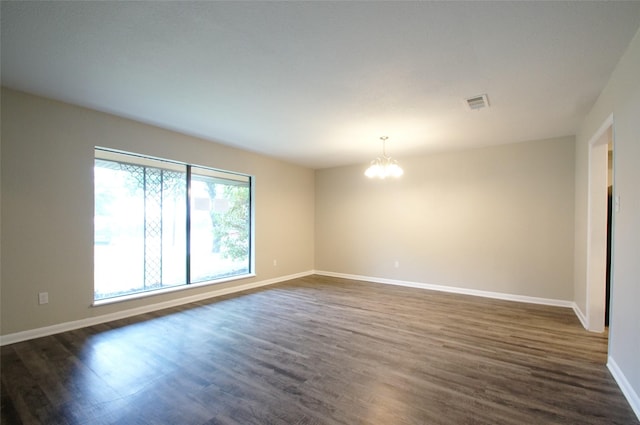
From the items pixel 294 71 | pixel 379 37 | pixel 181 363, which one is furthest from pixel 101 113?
pixel 379 37

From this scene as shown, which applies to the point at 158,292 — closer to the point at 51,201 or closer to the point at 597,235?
the point at 51,201

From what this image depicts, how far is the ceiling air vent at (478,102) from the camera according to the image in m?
3.07

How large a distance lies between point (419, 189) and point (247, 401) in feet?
15.8

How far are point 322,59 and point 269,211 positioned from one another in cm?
399

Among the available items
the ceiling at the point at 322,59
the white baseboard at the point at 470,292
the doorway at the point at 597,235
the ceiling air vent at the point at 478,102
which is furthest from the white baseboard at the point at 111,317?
the doorway at the point at 597,235

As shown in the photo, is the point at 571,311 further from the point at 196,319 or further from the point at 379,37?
the point at 196,319

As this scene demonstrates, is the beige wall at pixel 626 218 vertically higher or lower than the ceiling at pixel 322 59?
lower

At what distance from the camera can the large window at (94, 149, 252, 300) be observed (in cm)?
379

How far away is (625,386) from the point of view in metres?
2.09

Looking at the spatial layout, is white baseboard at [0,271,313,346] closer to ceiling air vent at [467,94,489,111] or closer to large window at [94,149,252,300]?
large window at [94,149,252,300]

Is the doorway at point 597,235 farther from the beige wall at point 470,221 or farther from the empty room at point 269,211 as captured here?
the beige wall at point 470,221

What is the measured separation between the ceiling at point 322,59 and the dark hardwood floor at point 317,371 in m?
2.65

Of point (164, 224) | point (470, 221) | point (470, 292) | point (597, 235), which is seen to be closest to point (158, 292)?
point (164, 224)

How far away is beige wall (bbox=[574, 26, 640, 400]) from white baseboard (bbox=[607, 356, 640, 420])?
2 centimetres
